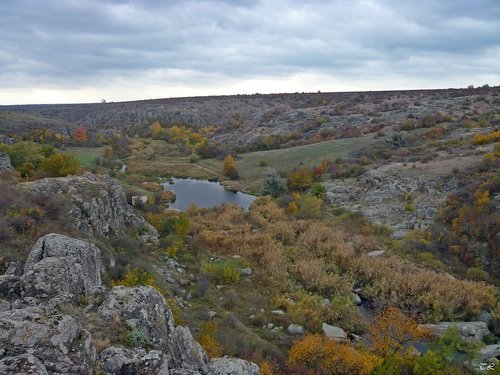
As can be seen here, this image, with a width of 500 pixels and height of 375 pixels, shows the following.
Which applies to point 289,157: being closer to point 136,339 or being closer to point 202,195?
point 202,195

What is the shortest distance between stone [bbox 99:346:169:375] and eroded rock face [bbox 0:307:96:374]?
329mm

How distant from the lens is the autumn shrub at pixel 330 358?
1664 centimetres

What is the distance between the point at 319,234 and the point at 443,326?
43.0 feet

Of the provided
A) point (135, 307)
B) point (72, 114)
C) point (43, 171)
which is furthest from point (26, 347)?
point (72, 114)

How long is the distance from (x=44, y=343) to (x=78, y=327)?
0.87m

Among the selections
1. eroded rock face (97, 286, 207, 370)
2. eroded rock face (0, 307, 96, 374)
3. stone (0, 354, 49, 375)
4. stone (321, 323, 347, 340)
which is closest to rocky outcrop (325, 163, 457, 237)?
stone (321, 323, 347, 340)

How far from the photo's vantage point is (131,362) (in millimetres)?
8523

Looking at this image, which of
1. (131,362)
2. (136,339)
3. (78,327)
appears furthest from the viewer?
(136,339)

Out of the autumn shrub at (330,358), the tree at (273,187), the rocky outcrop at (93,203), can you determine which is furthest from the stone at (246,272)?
the tree at (273,187)

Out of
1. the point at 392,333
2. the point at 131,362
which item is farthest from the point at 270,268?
the point at 131,362

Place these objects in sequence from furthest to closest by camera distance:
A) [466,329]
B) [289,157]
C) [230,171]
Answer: [289,157] → [230,171] → [466,329]

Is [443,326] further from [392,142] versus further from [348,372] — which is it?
[392,142]

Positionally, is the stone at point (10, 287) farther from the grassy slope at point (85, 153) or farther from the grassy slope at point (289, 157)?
the grassy slope at point (85, 153)

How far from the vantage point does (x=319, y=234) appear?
33812 millimetres
